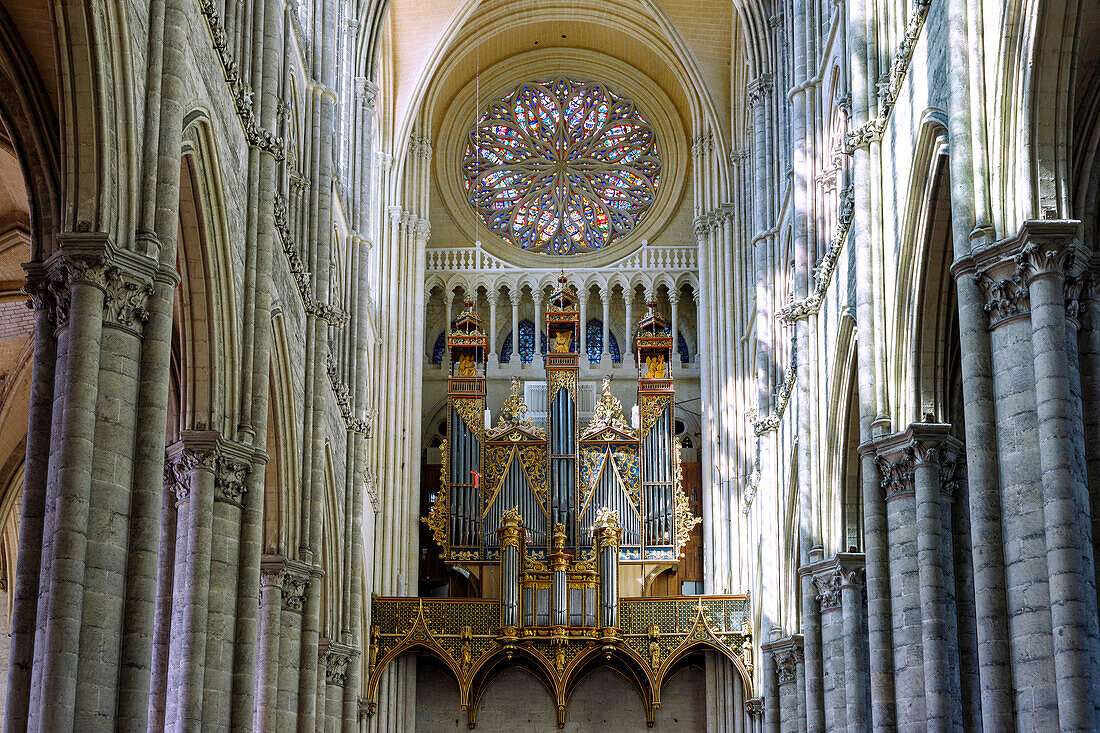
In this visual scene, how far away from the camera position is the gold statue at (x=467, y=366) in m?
42.4

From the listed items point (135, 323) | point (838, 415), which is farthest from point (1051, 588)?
point (838, 415)

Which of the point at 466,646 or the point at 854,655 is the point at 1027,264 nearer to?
the point at 854,655

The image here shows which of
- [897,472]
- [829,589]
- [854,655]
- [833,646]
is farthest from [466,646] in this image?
[897,472]

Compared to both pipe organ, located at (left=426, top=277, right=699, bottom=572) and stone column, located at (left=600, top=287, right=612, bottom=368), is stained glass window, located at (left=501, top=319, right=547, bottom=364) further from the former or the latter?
pipe organ, located at (left=426, top=277, right=699, bottom=572)

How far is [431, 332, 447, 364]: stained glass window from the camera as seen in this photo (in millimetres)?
45719

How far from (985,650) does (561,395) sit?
27.0 metres

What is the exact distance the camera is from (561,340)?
140 ft

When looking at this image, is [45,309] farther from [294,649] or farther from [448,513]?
[448,513]

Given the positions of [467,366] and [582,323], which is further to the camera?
[582,323]

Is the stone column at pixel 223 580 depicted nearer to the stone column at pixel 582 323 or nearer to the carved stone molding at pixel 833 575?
the carved stone molding at pixel 833 575

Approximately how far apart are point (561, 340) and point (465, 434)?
388 centimetres

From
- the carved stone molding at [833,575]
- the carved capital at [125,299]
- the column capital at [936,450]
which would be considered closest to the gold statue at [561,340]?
the carved stone molding at [833,575]

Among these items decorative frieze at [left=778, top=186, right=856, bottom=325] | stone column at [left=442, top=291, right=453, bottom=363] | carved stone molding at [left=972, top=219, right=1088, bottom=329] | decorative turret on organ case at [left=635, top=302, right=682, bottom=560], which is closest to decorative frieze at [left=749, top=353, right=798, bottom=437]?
decorative frieze at [left=778, top=186, right=856, bottom=325]

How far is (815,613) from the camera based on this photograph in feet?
84.7
